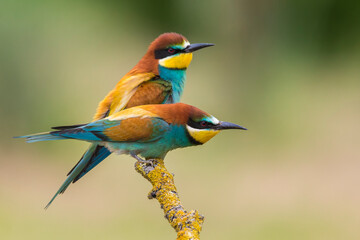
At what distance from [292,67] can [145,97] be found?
187 inches

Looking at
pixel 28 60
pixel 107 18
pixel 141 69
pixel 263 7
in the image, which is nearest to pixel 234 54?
pixel 263 7

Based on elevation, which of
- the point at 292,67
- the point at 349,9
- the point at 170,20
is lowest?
the point at 292,67

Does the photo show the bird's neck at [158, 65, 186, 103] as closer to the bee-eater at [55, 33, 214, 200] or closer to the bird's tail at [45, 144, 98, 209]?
the bee-eater at [55, 33, 214, 200]

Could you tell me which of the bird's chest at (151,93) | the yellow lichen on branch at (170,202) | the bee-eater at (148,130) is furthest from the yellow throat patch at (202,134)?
the bird's chest at (151,93)

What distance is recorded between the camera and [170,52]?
173 centimetres

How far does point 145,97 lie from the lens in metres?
1.70

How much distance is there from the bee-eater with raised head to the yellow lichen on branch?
236 millimetres

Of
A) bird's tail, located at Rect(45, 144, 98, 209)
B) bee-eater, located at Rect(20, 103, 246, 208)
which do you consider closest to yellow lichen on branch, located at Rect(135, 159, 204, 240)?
bee-eater, located at Rect(20, 103, 246, 208)

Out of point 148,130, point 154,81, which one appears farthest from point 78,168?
point 154,81

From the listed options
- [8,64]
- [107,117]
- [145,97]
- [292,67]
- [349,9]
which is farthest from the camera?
[292,67]

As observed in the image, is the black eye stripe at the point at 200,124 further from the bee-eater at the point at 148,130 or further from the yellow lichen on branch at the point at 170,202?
the yellow lichen on branch at the point at 170,202

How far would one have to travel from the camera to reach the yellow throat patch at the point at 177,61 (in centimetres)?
173

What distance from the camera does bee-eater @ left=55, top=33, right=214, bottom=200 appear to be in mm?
1674

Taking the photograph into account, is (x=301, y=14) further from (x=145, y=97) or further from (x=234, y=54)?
(x=145, y=97)
